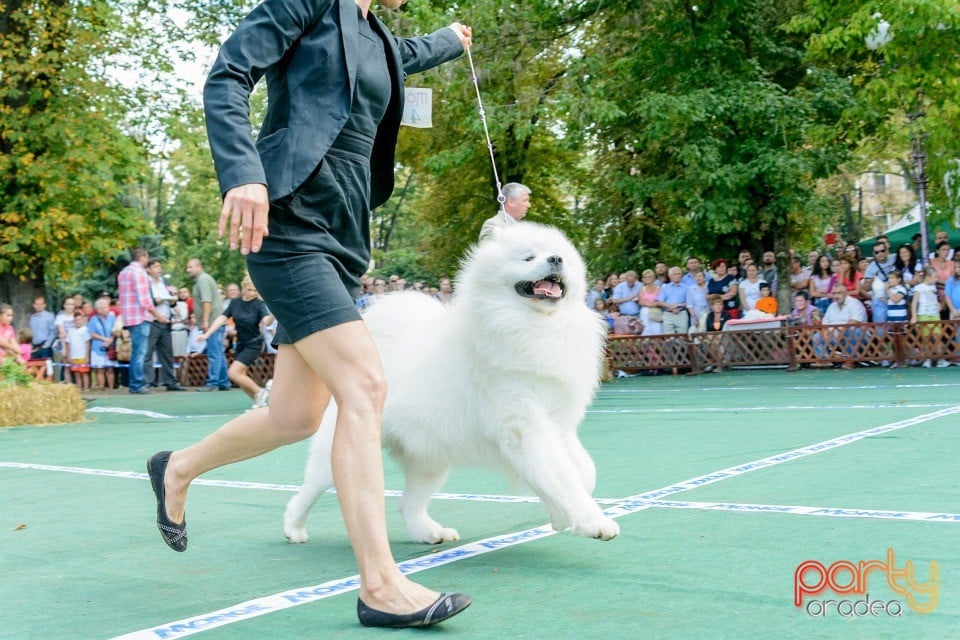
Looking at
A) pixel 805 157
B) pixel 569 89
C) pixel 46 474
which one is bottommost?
pixel 46 474

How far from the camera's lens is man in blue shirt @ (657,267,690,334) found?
60.3 ft

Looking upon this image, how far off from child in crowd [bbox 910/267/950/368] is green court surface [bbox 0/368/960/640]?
762cm

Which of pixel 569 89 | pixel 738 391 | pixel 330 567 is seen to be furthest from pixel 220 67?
pixel 569 89

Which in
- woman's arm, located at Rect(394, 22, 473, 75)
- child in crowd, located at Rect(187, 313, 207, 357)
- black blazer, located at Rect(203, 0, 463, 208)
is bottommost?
child in crowd, located at Rect(187, 313, 207, 357)

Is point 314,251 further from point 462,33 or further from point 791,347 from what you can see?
point 791,347

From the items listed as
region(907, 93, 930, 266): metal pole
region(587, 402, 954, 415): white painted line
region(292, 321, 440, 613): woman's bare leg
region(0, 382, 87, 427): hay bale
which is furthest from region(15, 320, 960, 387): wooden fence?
region(292, 321, 440, 613): woman's bare leg

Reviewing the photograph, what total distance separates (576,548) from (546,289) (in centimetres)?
112

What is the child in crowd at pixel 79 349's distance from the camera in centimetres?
2161

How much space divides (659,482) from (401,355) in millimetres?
2039

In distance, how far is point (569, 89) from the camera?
63.8 ft

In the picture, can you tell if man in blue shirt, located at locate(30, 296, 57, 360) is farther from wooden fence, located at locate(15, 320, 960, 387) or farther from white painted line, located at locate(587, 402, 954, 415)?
white painted line, located at locate(587, 402, 954, 415)

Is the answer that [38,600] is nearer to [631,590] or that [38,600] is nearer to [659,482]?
[631,590]

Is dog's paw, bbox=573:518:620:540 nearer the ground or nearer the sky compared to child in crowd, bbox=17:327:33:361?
nearer the ground

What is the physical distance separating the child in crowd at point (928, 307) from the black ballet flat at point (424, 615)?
1404cm
